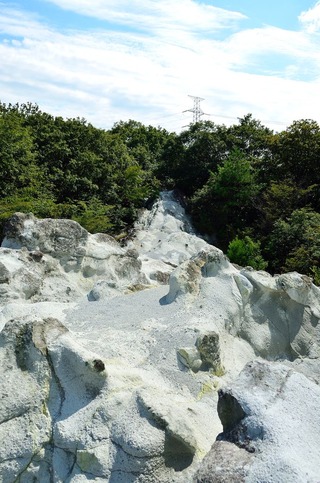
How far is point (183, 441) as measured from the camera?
20.0 ft

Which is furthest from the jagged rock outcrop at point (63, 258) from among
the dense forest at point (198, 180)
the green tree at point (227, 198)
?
the green tree at point (227, 198)

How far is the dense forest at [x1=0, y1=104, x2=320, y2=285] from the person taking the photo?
21.6 metres

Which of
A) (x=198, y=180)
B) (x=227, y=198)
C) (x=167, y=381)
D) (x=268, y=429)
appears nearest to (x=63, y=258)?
(x=167, y=381)

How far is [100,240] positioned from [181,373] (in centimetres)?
696

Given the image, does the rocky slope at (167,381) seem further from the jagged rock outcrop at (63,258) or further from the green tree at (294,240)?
the green tree at (294,240)

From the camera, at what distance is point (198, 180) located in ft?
102

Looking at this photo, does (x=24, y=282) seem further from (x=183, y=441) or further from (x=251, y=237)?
(x=251, y=237)

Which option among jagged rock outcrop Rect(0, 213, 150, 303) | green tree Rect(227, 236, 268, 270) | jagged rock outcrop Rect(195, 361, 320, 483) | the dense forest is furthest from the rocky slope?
green tree Rect(227, 236, 268, 270)

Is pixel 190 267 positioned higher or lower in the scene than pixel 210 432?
higher

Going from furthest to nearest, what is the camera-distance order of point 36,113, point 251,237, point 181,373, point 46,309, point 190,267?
1. point 36,113
2. point 251,237
3. point 190,267
4. point 46,309
5. point 181,373

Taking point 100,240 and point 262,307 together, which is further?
point 100,240

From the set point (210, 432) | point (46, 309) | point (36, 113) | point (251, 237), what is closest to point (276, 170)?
point (251, 237)

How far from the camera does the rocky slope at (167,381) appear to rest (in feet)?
17.9

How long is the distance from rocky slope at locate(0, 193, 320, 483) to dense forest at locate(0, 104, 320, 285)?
8.82 m
